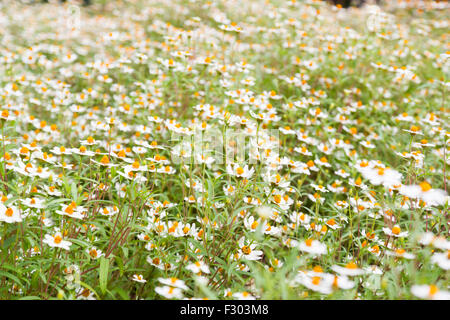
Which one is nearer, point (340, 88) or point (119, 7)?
point (340, 88)

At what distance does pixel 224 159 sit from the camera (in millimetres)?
2400

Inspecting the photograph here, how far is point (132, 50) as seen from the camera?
12.8 feet

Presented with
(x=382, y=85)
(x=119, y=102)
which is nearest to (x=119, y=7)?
(x=119, y=102)

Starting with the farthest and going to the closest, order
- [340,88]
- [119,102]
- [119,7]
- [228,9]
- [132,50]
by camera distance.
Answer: [119,7] < [228,9] < [132,50] < [340,88] < [119,102]

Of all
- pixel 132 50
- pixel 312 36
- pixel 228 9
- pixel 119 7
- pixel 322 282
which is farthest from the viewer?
pixel 119 7

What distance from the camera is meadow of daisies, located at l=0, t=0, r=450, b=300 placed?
1.56 metres

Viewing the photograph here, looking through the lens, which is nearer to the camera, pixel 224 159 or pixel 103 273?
pixel 103 273

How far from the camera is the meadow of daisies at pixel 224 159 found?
1559mm

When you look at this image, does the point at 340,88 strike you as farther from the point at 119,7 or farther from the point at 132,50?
the point at 119,7

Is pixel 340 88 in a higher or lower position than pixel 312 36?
lower

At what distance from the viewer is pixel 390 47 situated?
4.56 meters
